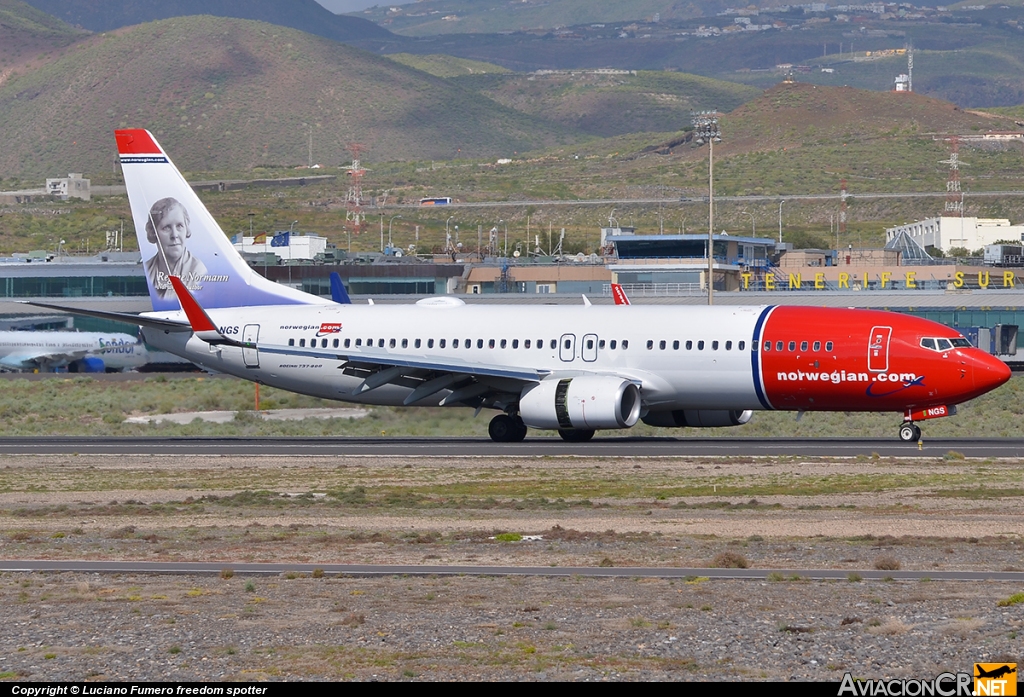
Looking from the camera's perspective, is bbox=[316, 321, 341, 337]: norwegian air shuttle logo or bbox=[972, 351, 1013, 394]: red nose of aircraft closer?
bbox=[972, 351, 1013, 394]: red nose of aircraft

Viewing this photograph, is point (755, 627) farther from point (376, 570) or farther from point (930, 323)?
point (930, 323)

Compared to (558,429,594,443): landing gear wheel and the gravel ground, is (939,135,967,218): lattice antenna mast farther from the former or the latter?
the gravel ground

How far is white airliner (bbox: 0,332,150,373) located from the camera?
299ft

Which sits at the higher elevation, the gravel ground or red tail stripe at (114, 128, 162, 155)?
red tail stripe at (114, 128, 162, 155)

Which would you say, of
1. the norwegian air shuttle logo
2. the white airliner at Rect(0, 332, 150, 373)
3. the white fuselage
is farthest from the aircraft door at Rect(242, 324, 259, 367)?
the white airliner at Rect(0, 332, 150, 373)

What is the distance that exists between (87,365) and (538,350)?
55.6 meters

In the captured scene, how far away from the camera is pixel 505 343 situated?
140 ft

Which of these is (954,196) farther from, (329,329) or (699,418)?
(329,329)

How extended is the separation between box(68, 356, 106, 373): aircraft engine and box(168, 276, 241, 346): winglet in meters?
47.8

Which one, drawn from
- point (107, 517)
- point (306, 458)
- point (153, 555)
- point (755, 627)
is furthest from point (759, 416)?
point (755, 627)

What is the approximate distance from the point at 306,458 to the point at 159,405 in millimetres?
22575

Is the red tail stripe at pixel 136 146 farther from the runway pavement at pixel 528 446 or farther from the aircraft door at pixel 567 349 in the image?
the aircraft door at pixel 567 349

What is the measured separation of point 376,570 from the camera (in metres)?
19.9

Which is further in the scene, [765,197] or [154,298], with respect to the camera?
[765,197]
